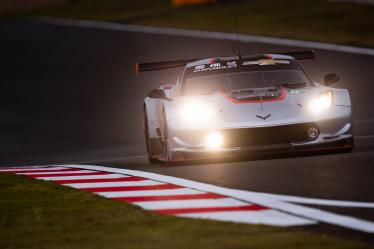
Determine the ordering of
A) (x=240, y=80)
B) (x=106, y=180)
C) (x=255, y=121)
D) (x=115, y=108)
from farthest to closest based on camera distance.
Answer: (x=115, y=108) < (x=240, y=80) < (x=255, y=121) < (x=106, y=180)

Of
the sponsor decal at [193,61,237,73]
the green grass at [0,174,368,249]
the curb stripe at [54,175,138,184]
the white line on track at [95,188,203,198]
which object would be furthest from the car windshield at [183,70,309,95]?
the green grass at [0,174,368,249]

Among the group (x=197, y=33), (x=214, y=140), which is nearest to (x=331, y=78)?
(x=214, y=140)

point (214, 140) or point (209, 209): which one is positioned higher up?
point (214, 140)

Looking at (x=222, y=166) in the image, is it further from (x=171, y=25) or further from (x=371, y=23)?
(x=171, y=25)

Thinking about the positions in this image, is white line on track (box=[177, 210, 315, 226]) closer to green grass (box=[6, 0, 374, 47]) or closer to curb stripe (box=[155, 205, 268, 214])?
curb stripe (box=[155, 205, 268, 214])

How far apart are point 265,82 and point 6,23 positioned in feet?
112

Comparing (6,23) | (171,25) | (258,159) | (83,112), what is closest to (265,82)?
(258,159)

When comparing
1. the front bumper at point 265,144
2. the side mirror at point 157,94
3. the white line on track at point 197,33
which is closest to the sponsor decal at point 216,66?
the side mirror at point 157,94

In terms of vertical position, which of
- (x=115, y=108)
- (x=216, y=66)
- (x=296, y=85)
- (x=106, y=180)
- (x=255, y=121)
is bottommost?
(x=106, y=180)

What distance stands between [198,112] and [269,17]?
80.2 ft

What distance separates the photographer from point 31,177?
12.6 metres

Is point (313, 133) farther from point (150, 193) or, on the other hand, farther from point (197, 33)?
point (197, 33)

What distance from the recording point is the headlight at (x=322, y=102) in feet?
41.4

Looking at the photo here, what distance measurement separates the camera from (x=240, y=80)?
13.9 m
